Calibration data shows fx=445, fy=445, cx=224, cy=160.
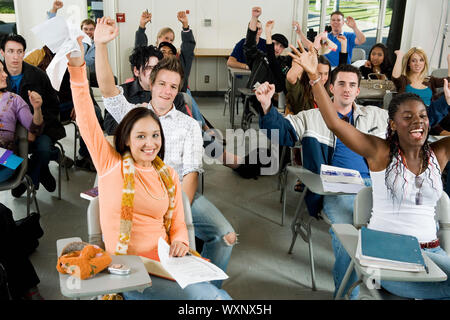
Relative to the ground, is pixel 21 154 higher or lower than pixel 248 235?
→ higher

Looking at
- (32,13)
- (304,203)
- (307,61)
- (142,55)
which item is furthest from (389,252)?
(32,13)

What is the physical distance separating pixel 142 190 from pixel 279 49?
414 centimetres

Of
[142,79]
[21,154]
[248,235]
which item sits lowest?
[248,235]

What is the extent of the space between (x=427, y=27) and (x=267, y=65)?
165 inches

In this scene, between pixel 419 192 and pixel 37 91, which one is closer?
pixel 419 192

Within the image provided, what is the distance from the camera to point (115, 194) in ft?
5.57

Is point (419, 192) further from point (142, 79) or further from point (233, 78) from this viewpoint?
point (233, 78)

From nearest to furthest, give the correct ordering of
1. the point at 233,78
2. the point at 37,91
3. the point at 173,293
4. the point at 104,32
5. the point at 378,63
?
the point at 173,293
the point at 104,32
the point at 37,91
the point at 378,63
the point at 233,78

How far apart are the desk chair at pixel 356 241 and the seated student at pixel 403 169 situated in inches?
1.9

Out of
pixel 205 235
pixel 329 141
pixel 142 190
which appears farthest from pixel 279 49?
pixel 142 190

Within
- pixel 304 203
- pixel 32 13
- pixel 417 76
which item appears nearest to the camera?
pixel 304 203

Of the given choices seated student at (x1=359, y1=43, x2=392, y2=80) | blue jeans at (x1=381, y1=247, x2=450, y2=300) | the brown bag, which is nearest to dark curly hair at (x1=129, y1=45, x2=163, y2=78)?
blue jeans at (x1=381, y1=247, x2=450, y2=300)
